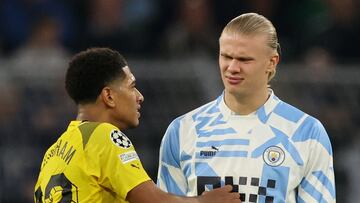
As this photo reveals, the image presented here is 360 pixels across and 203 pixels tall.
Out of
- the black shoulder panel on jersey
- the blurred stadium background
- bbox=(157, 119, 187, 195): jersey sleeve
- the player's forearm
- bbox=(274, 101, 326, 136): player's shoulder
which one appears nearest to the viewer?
the player's forearm

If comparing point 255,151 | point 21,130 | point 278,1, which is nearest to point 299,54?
point 278,1

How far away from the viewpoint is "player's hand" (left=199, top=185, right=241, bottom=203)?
6.73 metres

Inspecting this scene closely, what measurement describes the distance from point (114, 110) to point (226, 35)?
819 millimetres

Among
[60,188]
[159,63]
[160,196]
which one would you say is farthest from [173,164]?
[159,63]

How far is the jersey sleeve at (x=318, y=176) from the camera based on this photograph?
6.87 metres

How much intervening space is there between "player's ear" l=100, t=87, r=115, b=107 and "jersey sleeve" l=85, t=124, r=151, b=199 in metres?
0.19

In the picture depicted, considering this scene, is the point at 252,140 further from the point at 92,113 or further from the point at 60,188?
the point at 60,188

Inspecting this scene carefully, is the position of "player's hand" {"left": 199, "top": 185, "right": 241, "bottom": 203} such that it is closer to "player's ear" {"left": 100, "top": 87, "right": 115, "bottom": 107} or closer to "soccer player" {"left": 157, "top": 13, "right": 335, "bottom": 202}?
"soccer player" {"left": 157, "top": 13, "right": 335, "bottom": 202}

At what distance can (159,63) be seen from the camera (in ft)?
41.7

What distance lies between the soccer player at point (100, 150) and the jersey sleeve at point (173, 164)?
1.11 feet

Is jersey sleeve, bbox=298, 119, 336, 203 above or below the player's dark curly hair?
below

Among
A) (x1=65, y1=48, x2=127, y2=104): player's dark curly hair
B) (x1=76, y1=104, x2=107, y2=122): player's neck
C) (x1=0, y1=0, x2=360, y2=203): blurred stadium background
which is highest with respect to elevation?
(x1=65, y1=48, x2=127, y2=104): player's dark curly hair

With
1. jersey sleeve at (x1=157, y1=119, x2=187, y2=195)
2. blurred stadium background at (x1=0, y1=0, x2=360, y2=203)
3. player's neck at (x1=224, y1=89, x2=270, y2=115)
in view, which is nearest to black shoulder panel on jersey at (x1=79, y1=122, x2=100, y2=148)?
jersey sleeve at (x1=157, y1=119, x2=187, y2=195)

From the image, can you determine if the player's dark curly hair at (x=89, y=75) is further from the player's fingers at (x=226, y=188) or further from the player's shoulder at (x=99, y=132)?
the player's fingers at (x=226, y=188)
